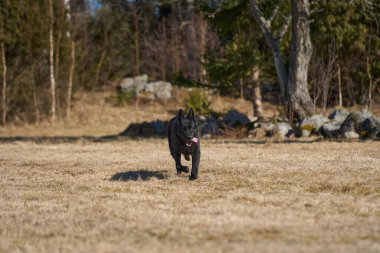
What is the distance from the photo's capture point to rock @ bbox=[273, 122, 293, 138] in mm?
20856

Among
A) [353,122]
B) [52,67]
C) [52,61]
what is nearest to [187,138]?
[353,122]

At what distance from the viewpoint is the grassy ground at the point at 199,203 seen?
6.35 meters

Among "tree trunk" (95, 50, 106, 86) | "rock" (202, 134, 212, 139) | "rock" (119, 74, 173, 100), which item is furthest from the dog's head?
"tree trunk" (95, 50, 106, 86)

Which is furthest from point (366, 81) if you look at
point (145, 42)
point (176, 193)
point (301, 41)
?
point (176, 193)

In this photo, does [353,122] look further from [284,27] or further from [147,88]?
[147,88]

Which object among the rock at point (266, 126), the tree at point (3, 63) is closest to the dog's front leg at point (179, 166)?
the rock at point (266, 126)

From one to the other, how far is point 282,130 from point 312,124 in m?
1.07

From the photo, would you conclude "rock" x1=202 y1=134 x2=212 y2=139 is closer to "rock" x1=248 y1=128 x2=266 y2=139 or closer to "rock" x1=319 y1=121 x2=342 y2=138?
"rock" x1=248 y1=128 x2=266 y2=139

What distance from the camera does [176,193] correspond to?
9586 millimetres

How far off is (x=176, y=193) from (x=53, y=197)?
206 centimetres

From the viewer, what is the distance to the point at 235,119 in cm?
2345

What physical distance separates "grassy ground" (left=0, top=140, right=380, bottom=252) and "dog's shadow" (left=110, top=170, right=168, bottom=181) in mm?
22

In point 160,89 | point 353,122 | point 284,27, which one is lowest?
point 353,122

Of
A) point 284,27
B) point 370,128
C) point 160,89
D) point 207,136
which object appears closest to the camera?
point 370,128
